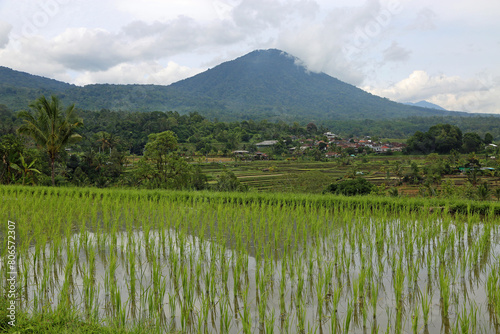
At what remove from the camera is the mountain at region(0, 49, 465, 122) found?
392 ft

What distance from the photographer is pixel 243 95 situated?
163 metres

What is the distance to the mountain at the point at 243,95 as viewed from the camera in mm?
119562

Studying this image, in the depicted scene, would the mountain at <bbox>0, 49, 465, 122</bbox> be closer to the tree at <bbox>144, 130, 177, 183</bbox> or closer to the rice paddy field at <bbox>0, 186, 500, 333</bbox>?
Answer: the tree at <bbox>144, 130, 177, 183</bbox>

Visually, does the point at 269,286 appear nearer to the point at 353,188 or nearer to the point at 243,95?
the point at 353,188

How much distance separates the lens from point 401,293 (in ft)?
11.7

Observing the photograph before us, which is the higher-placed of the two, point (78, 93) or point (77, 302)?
point (78, 93)

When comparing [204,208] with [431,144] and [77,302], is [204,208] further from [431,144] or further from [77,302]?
[431,144]

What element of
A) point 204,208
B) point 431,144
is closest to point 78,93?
point 431,144

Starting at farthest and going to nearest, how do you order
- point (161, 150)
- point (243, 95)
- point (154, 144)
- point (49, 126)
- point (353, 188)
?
point (243, 95), point (161, 150), point (154, 144), point (353, 188), point (49, 126)

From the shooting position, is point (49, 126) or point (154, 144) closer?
point (49, 126)

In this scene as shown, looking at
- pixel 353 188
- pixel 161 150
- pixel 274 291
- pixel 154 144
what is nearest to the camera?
pixel 274 291

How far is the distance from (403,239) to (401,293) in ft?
7.05

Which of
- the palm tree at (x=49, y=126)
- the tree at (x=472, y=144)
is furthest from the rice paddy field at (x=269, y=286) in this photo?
the tree at (x=472, y=144)

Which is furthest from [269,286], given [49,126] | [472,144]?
[472,144]
